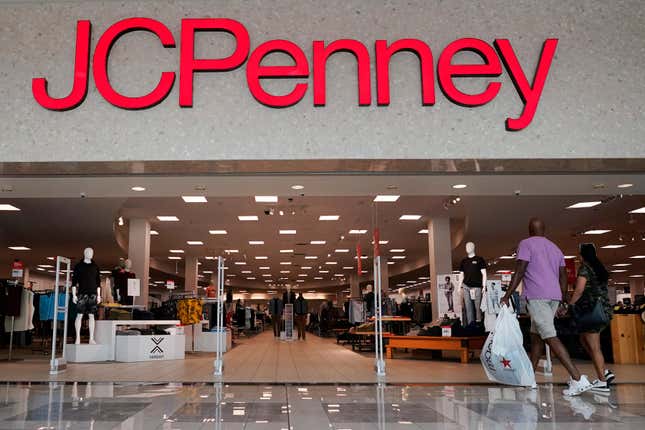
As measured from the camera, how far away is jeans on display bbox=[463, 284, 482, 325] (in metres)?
9.08

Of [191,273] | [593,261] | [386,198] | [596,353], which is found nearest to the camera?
[596,353]

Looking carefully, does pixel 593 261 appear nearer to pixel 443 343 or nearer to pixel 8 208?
pixel 443 343

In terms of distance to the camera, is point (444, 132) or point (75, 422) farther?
point (444, 132)

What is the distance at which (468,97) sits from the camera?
448 cm

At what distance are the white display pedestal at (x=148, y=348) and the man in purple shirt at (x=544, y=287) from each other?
6482mm

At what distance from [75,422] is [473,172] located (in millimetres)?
3818

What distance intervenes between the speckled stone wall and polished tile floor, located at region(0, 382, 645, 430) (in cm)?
191

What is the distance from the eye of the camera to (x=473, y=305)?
30.1ft

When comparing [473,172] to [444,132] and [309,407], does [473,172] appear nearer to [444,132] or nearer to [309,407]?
Result: [444,132]

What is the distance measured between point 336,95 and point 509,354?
2.71 m

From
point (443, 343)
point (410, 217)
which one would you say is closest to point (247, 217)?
point (410, 217)

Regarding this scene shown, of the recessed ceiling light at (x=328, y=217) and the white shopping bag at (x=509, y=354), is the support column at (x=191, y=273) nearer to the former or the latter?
the recessed ceiling light at (x=328, y=217)

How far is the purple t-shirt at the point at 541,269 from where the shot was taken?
4.71 meters

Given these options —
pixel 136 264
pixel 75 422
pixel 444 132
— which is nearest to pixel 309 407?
pixel 75 422
